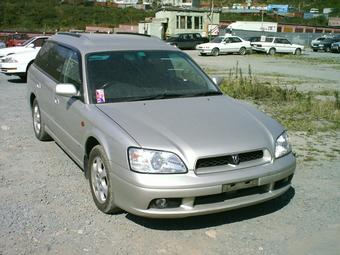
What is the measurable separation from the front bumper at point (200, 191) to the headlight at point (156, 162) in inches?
2.3

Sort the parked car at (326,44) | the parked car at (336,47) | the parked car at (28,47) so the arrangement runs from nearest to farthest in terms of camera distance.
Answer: the parked car at (28,47) → the parked car at (336,47) → the parked car at (326,44)

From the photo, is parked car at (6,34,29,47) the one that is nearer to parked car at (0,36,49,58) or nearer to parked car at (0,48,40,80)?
parked car at (0,36,49,58)

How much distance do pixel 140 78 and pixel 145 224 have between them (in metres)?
1.71

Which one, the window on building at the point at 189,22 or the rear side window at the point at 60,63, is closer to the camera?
the rear side window at the point at 60,63

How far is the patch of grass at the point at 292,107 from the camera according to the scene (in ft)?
28.1

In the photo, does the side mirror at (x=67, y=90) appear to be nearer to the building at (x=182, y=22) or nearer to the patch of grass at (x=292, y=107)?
the patch of grass at (x=292, y=107)

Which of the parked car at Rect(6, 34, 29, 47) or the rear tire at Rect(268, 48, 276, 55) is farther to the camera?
the rear tire at Rect(268, 48, 276, 55)

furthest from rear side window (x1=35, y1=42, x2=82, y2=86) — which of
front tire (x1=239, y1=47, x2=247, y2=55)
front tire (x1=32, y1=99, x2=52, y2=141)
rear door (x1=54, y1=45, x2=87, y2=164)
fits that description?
front tire (x1=239, y1=47, x2=247, y2=55)

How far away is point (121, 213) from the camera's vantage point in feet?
14.5

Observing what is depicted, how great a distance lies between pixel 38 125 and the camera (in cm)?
701

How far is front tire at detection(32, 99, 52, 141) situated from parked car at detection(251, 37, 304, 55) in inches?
1295

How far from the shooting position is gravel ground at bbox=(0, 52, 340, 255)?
3791 mm

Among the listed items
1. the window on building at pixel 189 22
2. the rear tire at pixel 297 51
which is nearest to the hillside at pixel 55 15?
the window on building at pixel 189 22

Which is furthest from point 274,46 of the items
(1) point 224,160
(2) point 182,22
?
(1) point 224,160
